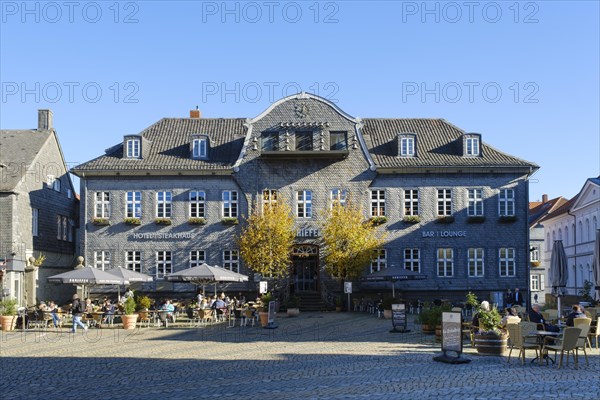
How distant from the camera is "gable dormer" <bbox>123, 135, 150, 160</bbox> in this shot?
4212cm

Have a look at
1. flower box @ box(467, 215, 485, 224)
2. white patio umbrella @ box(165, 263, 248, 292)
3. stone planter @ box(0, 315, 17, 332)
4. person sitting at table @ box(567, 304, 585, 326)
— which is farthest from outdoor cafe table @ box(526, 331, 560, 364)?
flower box @ box(467, 215, 485, 224)

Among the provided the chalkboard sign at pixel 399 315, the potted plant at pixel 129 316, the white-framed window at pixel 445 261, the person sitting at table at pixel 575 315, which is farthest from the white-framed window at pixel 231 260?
the person sitting at table at pixel 575 315

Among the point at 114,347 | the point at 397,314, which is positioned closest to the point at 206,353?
the point at 114,347

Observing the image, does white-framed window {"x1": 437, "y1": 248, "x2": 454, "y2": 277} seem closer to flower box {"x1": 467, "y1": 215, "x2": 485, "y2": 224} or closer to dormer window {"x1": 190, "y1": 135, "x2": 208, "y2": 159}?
flower box {"x1": 467, "y1": 215, "x2": 485, "y2": 224}

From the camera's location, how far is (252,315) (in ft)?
102

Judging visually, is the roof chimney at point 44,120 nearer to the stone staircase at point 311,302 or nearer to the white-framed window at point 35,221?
the white-framed window at point 35,221

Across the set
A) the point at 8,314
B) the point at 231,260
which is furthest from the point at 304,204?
the point at 8,314

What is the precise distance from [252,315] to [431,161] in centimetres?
1554

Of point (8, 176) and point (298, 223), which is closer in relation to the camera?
point (8, 176)

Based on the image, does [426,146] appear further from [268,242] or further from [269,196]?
[268,242]

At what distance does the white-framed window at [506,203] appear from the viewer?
4209 centimetres

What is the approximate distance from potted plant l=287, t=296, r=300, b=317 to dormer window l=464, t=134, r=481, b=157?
41.2ft

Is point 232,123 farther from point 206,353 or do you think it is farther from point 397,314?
point 206,353

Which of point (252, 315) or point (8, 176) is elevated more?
point (8, 176)
